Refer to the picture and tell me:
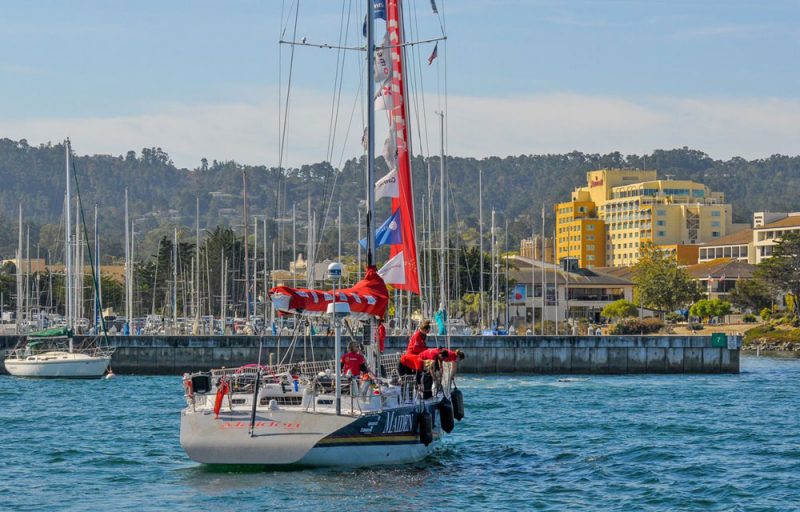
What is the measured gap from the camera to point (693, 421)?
48594 millimetres

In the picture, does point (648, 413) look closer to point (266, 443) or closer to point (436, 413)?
point (436, 413)

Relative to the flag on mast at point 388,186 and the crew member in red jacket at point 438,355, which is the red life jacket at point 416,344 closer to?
the crew member in red jacket at point 438,355

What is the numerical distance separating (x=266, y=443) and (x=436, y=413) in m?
6.42

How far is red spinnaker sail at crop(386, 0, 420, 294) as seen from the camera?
3612 cm

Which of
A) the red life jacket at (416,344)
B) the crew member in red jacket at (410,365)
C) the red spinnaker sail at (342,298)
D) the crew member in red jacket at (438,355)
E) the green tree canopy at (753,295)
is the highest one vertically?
the green tree canopy at (753,295)

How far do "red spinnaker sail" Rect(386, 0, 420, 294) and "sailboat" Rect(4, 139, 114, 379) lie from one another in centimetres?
3936

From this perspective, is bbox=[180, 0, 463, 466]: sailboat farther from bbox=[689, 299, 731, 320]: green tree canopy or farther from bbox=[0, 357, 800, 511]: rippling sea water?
bbox=[689, 299, 731, 320]: green tree canopy

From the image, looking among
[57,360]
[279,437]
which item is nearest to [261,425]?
[279,437]

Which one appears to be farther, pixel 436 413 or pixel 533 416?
pixel 533 416

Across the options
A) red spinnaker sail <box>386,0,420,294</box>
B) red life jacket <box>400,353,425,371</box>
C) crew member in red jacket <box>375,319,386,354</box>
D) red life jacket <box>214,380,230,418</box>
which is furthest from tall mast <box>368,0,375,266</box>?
red life jacket <box>214,380,230,418</box>

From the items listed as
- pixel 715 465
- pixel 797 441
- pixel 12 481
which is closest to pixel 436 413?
pixel 715 465

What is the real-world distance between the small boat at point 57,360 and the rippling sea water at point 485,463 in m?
12.2

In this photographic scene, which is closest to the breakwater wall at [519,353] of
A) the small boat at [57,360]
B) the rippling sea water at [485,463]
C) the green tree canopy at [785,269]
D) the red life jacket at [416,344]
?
the small boat at [57,360]

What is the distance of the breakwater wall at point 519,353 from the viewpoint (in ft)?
257
